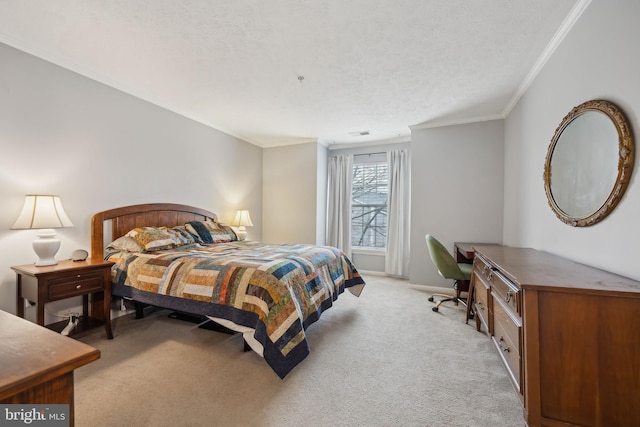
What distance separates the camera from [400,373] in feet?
6.42

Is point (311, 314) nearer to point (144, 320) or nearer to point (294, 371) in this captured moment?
point (294, 371)

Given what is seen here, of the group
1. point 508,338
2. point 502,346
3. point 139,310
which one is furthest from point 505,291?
point 139,310

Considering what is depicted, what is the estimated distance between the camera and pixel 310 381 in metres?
1.85

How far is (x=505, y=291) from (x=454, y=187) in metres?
2.65

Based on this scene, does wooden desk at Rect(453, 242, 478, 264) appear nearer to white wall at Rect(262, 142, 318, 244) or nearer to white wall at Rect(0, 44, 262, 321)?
white wall at Rect(262, 142, 318, 244)

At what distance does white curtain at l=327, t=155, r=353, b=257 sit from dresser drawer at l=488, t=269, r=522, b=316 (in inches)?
130

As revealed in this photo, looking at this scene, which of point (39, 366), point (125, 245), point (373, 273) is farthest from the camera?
point (373, 273)

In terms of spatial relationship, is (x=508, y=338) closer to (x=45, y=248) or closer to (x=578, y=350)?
A: (x=578, y=350)

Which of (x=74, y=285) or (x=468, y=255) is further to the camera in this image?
(x=468, y=255)

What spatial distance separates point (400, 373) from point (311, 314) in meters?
0.80

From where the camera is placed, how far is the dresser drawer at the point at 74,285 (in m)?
2.07

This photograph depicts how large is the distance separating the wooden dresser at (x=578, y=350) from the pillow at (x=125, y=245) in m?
3.27

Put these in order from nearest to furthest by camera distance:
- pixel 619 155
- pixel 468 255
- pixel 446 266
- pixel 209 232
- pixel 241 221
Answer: pixel 619 155 < pixel 446 266 < pixel 468 255 < pixel 209 232 < pixel 241 221

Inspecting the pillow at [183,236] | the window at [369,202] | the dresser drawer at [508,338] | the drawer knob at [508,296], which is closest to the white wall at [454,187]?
the window at [369,202]
